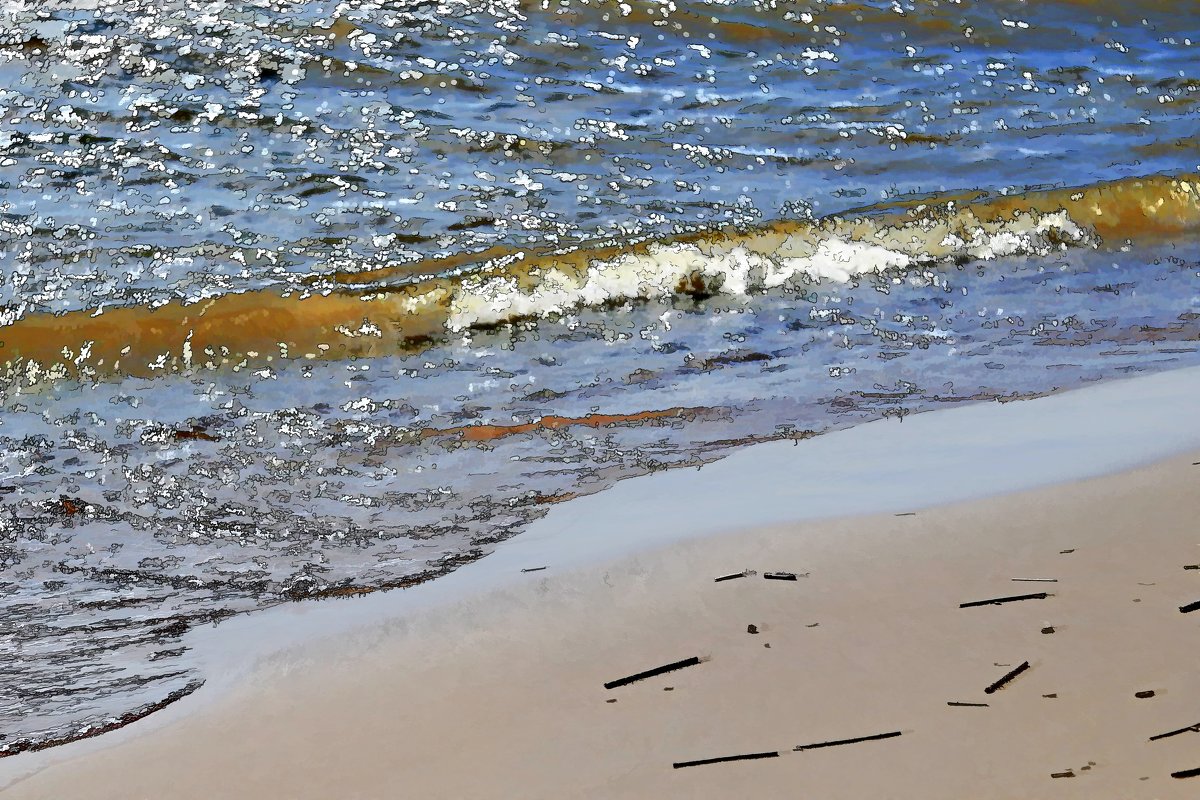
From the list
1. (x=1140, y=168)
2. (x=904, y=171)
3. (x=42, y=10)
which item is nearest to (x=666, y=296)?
(x=904, y=171)

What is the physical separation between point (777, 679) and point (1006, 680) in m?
0.31

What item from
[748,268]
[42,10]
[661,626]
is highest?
[42,10]

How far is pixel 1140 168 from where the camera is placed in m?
4.77

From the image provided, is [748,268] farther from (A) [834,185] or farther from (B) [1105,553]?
(B) [1105,553]

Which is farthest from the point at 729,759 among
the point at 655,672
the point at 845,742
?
the point at 655,672

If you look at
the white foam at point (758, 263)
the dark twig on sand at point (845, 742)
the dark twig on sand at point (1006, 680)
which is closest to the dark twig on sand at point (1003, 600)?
the dark twig on sand at point (1006, 680)

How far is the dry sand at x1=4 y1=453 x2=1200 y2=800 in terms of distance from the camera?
1446 millimetres

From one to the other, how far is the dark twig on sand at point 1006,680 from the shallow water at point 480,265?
1.21 m

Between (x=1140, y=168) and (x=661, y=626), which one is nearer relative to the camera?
(x=661, y=626)

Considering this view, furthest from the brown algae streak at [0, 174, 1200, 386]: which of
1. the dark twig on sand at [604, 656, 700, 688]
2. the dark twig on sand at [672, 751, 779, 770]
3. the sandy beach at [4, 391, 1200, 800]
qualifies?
the dark twig on sand at [672, 751, 779, 770]

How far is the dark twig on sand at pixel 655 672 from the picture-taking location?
171 cm

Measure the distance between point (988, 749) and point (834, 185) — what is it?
3.53m

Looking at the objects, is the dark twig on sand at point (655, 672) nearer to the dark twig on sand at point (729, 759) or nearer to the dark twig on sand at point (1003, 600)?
the dark twig on sand at point (729, 759)

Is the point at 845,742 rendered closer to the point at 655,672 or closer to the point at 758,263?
the point at 655,672
